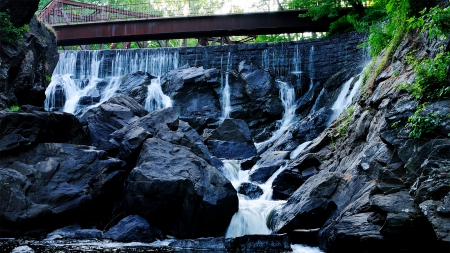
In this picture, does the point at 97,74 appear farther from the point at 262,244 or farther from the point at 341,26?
the point at 262,244

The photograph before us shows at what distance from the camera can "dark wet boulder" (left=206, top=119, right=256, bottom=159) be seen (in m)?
18.9

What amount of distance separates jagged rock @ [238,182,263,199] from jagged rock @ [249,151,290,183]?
804mm

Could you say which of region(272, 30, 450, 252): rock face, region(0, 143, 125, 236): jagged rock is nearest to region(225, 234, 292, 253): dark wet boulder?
region(272, 30, 450, 252): rock face

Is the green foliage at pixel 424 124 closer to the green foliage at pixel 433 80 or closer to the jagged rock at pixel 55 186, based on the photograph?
the green foliage at pixel 433 80

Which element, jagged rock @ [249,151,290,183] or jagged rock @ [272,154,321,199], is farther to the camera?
jagged rock @ [249,151,290,183]

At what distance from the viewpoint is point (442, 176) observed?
24.7 feet

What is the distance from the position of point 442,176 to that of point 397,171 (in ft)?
4.00

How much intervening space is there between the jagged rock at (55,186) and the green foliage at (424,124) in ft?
26.7

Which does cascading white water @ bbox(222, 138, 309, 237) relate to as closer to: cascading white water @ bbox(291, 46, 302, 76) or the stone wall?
the stone wall

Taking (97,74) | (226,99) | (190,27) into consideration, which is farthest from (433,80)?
(97,74)

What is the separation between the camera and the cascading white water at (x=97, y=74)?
2577 cm

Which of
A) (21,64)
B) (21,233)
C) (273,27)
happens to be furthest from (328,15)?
(21,233)

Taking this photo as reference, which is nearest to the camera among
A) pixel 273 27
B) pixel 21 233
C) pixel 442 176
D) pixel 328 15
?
pixel 442 176

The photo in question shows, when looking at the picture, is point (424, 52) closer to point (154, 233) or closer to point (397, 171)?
point (397, 171)
